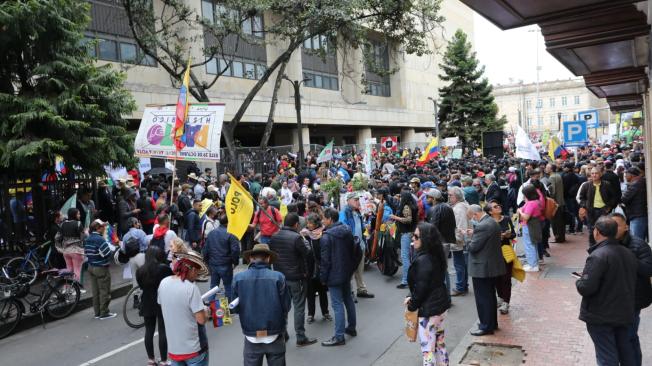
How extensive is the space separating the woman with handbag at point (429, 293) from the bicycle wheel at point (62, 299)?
6936 mm

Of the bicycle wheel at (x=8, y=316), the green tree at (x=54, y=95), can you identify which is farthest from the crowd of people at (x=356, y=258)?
the green tree at (x=54, y=95)

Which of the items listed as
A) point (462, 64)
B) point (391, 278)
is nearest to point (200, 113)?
point (391, 278)

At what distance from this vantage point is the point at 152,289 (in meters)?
6.43

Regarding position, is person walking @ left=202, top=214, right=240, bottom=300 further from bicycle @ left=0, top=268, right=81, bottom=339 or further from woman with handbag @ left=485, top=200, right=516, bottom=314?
woman with handbag @ left=485, top=200, right=516, bottom=314

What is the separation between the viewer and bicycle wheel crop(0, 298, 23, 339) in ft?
28.8

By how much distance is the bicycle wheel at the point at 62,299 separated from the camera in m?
9.52

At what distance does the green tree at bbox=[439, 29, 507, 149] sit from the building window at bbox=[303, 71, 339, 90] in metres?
9.30

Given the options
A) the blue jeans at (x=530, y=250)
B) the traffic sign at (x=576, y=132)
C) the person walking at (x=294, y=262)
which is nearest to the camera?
the person walking at (x=294, y=262)

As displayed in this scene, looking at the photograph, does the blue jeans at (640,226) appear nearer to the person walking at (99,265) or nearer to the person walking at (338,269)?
the person walking at (338,269)

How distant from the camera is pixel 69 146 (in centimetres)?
1191

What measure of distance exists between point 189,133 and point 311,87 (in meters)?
31.8

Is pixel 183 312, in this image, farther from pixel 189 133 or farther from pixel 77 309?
pixel 189 133

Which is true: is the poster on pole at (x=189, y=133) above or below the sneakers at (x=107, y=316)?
above

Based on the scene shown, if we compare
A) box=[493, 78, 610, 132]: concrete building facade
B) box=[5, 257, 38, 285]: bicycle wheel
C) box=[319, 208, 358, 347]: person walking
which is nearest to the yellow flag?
box=[319, 208, 358, 347]: person walking
